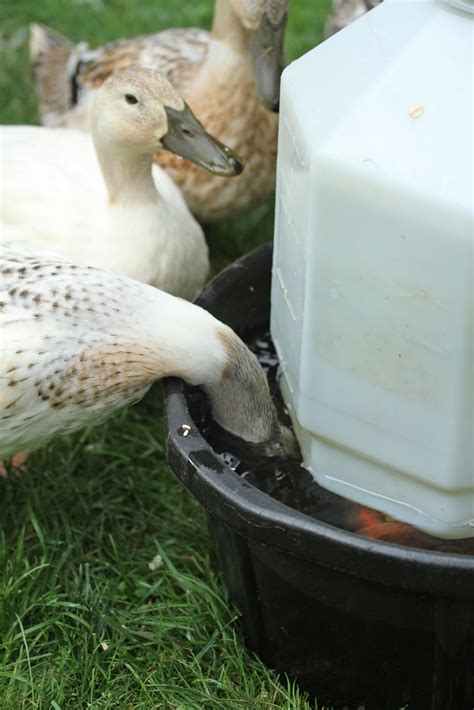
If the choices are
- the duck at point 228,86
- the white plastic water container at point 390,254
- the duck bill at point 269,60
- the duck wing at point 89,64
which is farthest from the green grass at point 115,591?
the duck wing at point 89,64

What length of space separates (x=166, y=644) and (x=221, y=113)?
1.66 metres

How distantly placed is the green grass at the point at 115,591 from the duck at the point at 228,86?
71 centimetres

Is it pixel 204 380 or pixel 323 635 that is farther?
pixel 204 380

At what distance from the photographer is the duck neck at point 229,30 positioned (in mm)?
3447

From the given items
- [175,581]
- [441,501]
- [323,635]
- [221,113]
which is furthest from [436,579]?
[221,113]

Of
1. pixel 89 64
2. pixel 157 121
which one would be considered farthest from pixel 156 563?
pixel 89 64

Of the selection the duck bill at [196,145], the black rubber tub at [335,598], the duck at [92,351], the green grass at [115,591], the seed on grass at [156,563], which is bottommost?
the seed on grass at [156,563]

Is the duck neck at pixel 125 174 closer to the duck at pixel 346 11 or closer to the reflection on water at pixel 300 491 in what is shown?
the reflection on water at pixel 300 491

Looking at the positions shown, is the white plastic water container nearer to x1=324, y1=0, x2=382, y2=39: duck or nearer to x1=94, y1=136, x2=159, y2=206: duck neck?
x1=94, y1=136, x2=159, y2=206: duck neck

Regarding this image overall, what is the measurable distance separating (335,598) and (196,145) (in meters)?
1.32

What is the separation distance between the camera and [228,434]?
8.60ft

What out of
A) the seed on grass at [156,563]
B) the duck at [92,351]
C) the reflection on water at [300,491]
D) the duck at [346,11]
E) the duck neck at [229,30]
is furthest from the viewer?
the duck at [346,11]

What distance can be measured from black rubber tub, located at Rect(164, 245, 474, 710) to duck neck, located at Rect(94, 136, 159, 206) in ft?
2.71

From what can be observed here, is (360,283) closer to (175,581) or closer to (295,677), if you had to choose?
(295,677)
